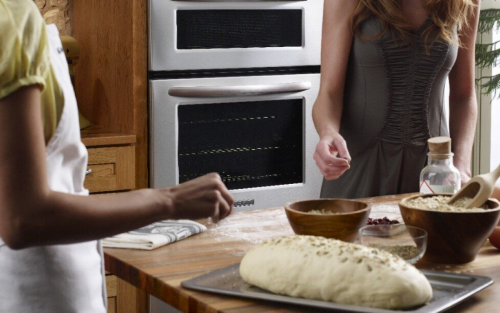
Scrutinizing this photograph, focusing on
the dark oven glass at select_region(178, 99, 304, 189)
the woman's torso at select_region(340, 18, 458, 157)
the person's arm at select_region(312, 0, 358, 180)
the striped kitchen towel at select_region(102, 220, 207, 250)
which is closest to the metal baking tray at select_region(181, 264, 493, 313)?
the striped kitchen towel at select_region(102, 220, 207, 250)

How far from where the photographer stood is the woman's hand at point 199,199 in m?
1.11

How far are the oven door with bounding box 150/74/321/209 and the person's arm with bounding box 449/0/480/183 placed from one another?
2.72 feet

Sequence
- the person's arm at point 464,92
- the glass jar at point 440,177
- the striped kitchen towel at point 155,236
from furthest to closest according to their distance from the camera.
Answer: the person's arm at point 464,92 < the glass jar at point 440,177 < the striped kitchen towel at point 155,236

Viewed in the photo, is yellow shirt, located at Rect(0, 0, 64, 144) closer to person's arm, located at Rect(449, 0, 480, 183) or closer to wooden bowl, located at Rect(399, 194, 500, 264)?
wooden bowl, located at Rect(399, 194, 500, 264)

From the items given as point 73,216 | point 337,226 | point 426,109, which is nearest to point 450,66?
point 426,109

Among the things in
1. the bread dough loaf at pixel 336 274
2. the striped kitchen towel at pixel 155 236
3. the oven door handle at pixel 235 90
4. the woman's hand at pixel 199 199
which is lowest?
the striped kitchen towel at pixel 155 236

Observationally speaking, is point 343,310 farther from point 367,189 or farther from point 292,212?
point 367,189

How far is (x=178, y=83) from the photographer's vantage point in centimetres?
280

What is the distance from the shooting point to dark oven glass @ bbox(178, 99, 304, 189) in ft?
9.45

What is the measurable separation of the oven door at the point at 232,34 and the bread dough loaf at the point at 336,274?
5.47 ft

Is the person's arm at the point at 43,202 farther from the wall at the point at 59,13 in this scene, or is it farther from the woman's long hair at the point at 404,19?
the wall at the point at 59,13

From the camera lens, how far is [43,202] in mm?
989

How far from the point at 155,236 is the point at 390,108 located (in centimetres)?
97

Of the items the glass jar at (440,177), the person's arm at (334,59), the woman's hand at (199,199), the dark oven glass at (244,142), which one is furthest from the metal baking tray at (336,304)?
the dark oven glass at (244,142)
